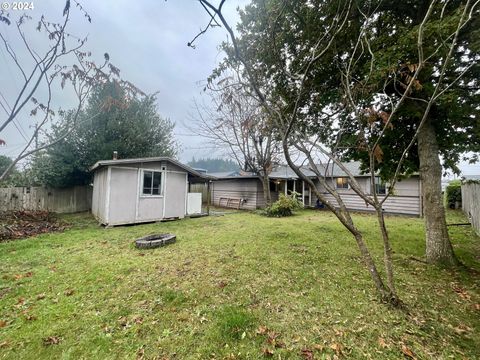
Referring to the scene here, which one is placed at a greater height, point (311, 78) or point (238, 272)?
point (311, 78)

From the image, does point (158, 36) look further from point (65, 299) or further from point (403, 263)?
point (403, 263)

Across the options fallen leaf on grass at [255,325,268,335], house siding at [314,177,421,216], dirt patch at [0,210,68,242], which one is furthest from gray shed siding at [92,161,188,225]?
house siding at [314,177,421,216]

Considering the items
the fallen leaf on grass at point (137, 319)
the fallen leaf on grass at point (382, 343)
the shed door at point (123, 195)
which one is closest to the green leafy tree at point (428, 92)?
the fallen leaf on grass at point (382, 343)

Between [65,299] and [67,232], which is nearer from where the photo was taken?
[65,299]

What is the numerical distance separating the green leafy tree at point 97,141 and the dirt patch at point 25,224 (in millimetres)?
3362

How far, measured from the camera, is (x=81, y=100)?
163 inches

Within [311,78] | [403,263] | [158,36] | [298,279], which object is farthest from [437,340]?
[158,36]

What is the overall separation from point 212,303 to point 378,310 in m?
2.40

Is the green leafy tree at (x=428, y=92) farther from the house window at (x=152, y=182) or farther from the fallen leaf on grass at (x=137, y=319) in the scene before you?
the house window at (x=152, y=182)

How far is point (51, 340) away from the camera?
259cm

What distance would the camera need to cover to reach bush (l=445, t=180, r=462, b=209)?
1430 centimetres

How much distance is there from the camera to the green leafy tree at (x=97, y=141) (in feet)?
40.8

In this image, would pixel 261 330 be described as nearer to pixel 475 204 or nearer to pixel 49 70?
pixel 49 70

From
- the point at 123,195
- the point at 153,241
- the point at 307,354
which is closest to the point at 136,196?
the point at 123,195
